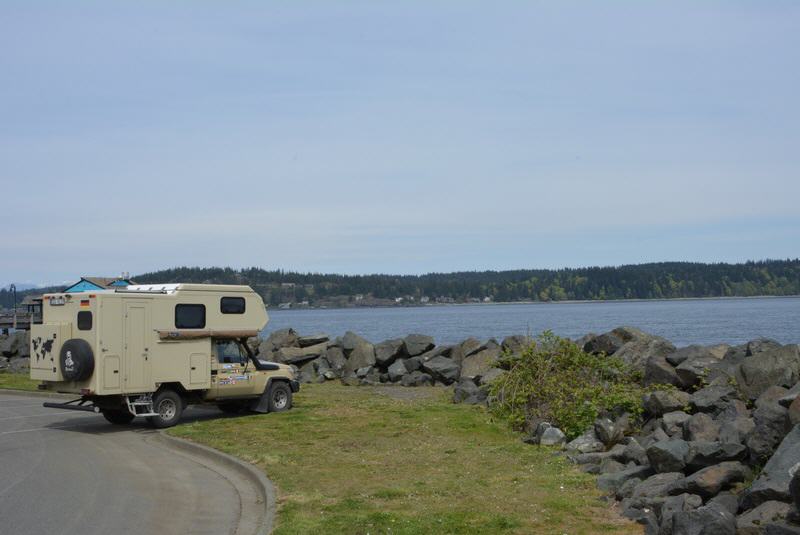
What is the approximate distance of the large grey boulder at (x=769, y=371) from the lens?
14.6m

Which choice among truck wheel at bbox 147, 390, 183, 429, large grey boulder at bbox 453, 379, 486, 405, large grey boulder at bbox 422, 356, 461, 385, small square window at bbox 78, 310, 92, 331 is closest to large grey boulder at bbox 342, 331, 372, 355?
large grey boulder at bbox 422, 356, 461, 385

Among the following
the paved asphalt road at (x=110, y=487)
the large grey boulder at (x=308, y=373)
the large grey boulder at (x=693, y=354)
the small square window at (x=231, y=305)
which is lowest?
the large grey boulder at (x=308, y=373)

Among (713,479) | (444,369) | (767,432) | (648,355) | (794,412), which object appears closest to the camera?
(713,479)

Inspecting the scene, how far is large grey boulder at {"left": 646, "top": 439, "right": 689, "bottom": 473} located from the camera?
11.5 meters

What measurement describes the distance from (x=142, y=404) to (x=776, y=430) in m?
12.9

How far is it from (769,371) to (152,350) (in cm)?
1224

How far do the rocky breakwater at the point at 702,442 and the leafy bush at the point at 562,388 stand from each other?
1.19 feet

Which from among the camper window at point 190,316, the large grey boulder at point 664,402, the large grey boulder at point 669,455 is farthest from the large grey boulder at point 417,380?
the large grey boulder at point 669,455

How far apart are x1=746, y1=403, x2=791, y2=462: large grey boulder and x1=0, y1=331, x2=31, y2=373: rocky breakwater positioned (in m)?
37.3

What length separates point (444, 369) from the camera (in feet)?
102

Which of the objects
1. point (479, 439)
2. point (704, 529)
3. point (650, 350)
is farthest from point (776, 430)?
point (650, 350)

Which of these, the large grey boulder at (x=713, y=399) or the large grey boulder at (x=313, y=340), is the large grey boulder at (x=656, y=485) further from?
the large grey boulder at (x=313, y=340)

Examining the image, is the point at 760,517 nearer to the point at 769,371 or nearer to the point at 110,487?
the point at 769,371

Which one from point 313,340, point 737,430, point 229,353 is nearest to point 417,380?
point 313,340
